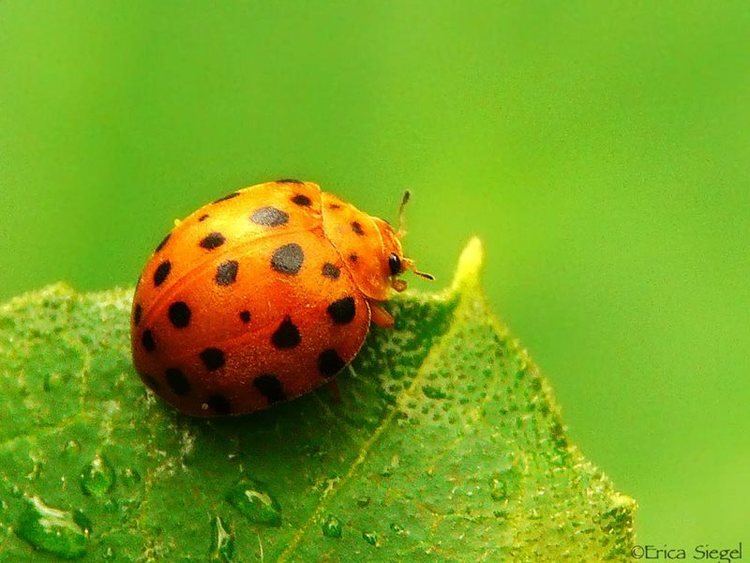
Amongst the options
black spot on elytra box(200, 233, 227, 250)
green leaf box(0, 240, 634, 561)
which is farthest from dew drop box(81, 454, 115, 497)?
black spot on elytra box(200, 233, 227, 250)

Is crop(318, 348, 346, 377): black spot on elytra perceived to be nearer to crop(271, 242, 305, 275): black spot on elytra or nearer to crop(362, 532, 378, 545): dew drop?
crop(271, 242, 305, 275): black spot on elytra

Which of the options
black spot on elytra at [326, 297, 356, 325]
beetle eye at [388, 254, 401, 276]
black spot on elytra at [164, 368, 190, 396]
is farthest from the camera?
beetle eye at [388, 254, 401, 276]

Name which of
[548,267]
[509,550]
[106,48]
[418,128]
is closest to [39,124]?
[106,48]

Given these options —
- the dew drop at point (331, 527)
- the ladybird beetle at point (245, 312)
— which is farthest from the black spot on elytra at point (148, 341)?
the dew drop at point (331, 527)

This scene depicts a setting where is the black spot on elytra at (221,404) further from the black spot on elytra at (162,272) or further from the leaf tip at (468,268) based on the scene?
the leaf tip at (468,268)

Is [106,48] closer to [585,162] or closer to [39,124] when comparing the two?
[39,124]
